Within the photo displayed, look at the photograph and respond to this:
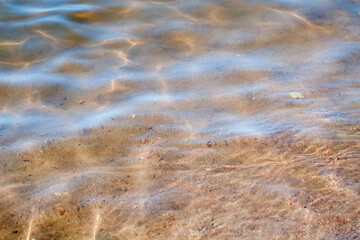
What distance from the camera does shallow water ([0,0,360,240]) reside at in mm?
2227

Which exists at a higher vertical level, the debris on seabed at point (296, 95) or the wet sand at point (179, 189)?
the debris on seabed at point (296, 95)

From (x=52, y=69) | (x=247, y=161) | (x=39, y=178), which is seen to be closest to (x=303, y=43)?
(x=247, y=161)

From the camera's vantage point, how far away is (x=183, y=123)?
3162 mm

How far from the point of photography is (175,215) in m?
2.24

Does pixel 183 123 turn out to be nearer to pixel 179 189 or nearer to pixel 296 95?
pixel 179 189

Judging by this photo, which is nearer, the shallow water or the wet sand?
the wet sand

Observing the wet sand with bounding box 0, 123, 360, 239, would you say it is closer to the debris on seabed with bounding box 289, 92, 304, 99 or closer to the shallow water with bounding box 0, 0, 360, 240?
the shallow water with bounding box 0, 0, 360, 240

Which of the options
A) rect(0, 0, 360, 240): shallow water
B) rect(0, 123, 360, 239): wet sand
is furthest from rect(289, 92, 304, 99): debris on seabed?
rect(0, 123, 360, 239): wet sand

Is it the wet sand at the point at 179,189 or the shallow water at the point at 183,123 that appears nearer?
the wet sand at the point at 179,189

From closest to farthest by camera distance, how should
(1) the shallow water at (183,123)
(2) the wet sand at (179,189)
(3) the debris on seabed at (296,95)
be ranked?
(2) the wet sand at (179,189) < (1) the shallow water at (183,123) < (3) the debris on seabed at (296,95)

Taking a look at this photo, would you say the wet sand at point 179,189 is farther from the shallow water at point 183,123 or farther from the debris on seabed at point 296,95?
the debris on seabed at point 296,95

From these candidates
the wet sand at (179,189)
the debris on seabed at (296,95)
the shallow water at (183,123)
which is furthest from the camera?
the debris on seabed at (296,95)

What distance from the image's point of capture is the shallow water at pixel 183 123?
7.30ft

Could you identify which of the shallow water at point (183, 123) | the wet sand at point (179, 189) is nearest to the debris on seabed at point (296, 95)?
the shallow water at point (183, 123)
